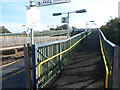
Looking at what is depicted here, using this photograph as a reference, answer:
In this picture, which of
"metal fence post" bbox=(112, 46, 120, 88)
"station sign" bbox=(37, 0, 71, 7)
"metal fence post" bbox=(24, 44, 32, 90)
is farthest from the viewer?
"station sign" bbox=(37, 0, 71, 7)

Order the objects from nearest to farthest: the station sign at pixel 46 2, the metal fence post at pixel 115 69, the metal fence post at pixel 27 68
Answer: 1. the metal fence post at pixel 115 69
2. the metal fence post at pixel 27 68
3. the station sign at pixel 46 2

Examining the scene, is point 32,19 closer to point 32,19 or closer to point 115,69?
point 32,19

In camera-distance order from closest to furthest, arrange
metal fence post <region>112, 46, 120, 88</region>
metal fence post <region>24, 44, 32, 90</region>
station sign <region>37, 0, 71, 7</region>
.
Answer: metal fence post <region>112, 46, 120, 88</region> → metal fence post <region>24, 44, 32, 90</region> → station sign <region>37, 0, 71, 7</region>

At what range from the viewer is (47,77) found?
6.53 metres

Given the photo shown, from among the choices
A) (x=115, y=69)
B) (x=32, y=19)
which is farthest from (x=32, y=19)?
(x=115, y=69)

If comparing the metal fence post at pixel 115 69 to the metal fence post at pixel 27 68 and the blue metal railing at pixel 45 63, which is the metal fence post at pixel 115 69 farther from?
the metal fence post at pixel 27 68

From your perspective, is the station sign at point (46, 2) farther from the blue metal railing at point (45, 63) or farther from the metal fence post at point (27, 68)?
the metal fence post at point (27, 68)

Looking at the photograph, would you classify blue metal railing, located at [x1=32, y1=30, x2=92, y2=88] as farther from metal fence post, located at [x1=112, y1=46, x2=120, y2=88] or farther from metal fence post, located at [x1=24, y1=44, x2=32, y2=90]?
metal fence post, located at [x1=112, y1=46, x2=120, y2=88]

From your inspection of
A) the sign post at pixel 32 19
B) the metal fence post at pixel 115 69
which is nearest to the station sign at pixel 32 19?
the sign post at pixel 32 19

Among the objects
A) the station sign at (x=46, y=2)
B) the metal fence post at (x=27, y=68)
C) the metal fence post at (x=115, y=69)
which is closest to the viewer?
the metal fence post at (x=115, y=69)

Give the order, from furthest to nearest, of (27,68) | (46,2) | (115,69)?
(46,2) → (27,68) → (115,69)

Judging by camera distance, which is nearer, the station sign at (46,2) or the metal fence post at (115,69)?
the metal fence post at (115,69)

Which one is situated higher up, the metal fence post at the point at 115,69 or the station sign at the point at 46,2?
the station sign at the point at 46,2

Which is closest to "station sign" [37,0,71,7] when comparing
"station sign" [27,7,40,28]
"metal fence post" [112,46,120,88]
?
"station sign" [27,7,40,28]
